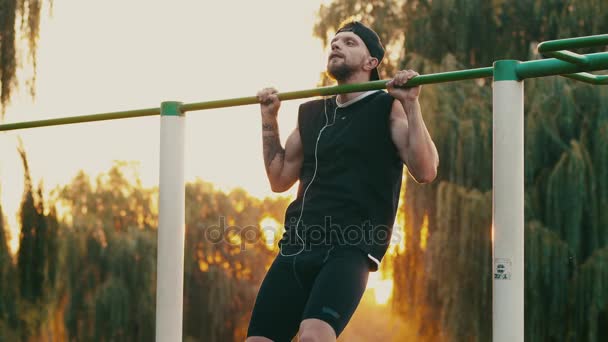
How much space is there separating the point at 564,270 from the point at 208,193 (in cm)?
414

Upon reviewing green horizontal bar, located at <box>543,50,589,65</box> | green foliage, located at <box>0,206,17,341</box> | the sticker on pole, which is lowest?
green foliage, located at <box>0,206,17,341</box>

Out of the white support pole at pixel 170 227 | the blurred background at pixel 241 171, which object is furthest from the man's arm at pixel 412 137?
the blurred background at pixel 241 171

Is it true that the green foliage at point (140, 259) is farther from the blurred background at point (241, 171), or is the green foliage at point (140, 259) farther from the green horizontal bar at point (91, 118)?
the green horizontal bar at point (91, 118)

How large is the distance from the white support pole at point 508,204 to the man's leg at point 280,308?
523mm

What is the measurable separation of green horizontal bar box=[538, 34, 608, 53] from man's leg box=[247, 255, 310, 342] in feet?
2.88

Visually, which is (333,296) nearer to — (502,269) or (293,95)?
(502,269)

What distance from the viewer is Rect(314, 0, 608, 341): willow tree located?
647 cm

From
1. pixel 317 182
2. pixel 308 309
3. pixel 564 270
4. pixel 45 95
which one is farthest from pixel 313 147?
pixel 45 95

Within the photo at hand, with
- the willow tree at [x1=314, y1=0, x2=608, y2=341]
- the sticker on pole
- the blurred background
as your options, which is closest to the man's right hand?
the sticker on pole

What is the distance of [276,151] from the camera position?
2.85 m

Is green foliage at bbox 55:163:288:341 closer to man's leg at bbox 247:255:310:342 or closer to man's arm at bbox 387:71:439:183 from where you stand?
man's leg at bbox 247:255:310:342

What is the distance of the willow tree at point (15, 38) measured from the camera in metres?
7.66

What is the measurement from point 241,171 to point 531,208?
13.1 feet

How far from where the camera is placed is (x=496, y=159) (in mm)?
2508
